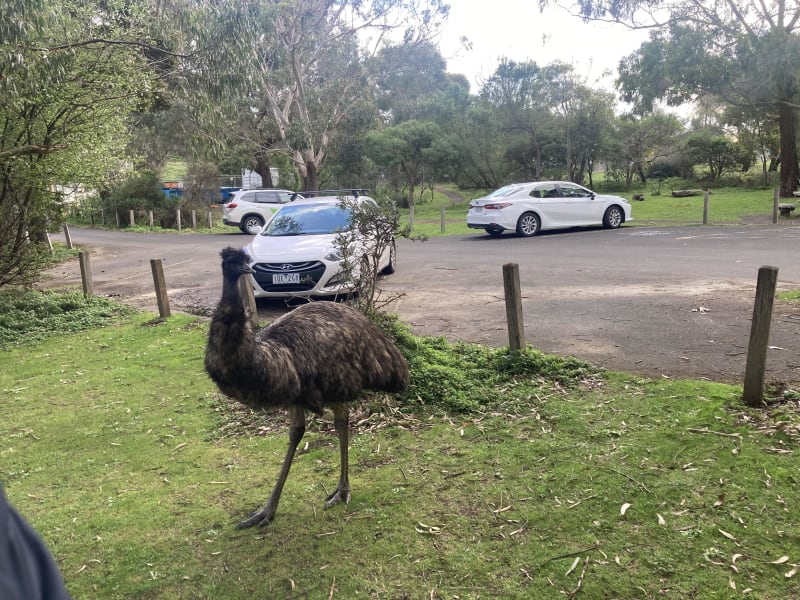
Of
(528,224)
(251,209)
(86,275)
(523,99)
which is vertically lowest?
(86,275)

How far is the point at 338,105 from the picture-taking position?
3225cm

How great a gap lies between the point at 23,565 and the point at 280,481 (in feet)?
9.62

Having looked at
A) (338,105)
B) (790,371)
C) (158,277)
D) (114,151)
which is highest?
(338,105)

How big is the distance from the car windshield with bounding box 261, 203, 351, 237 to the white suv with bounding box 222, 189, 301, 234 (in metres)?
14.3

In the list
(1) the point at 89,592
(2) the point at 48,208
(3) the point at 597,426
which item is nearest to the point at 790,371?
(3) the point at 597,426

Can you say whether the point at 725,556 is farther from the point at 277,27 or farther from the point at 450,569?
the point at 277,27

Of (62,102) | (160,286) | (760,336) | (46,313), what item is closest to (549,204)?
(160,286)

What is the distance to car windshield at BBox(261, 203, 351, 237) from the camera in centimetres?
1061

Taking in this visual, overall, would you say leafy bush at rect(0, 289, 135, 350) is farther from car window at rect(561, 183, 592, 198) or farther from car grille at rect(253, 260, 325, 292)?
car window at rect(561, 183, 592, 198)

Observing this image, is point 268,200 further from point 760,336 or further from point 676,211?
point 760,336

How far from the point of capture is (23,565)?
3.41 ft

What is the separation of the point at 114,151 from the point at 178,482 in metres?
12.1

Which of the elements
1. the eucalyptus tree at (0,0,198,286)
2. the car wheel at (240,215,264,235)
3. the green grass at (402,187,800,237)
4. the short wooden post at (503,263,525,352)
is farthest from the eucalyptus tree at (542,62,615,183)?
the short wooden post at (503,263,525,352)

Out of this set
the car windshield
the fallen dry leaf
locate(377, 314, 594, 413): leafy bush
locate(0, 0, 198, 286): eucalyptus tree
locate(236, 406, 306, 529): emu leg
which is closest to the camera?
the fallen dry leaf
